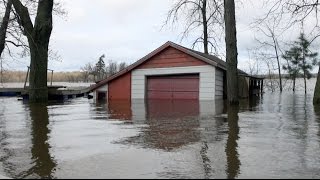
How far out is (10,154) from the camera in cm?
660

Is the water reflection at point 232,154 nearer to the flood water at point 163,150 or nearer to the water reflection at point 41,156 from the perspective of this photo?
the flood water at point 163,150

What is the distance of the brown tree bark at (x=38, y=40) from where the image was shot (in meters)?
21.5

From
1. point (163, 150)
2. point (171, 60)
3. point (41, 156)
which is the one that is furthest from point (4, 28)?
point (163, 150)

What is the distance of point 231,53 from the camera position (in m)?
17.5

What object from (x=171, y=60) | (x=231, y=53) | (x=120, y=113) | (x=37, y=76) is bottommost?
(x=120, y=113)

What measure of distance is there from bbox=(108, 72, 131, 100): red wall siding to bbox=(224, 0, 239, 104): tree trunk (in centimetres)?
828

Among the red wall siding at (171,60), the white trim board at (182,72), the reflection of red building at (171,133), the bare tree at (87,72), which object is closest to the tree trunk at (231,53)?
the white trim board at (182,72)

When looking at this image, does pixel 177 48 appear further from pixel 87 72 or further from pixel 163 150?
pixel 87 72

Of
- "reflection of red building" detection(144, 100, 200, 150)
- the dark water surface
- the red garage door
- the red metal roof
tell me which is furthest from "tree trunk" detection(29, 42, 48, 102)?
"reflection of red building" detection(144, 100, 200, 150)

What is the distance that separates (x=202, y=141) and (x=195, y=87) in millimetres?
15317

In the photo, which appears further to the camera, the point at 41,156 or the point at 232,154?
the point at 41,156

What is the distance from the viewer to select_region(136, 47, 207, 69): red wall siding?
22.5m

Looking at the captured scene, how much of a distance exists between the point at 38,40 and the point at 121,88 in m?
5.52

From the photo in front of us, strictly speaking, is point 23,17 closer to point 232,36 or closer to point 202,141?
point 232,36
